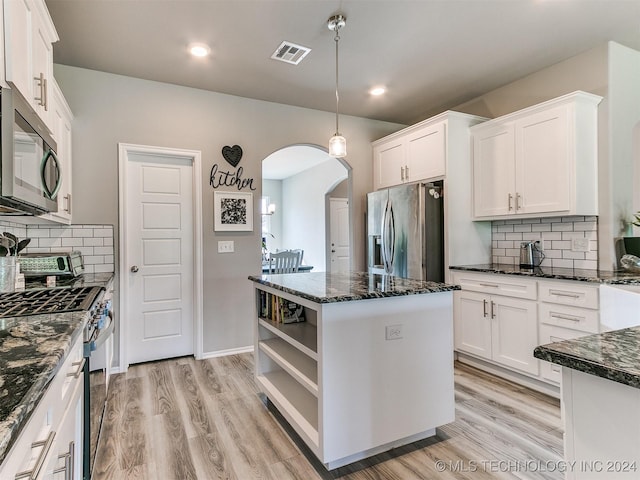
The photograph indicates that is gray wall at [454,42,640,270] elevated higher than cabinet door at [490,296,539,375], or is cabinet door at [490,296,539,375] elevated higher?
gray wall at [454,42,640,270]

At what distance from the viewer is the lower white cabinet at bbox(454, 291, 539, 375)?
106 inches

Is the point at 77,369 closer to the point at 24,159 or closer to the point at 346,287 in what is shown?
the point at 24,159

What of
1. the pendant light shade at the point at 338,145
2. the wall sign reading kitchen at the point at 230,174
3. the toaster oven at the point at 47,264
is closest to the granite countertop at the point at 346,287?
the pendant light shade at the point at 338,145

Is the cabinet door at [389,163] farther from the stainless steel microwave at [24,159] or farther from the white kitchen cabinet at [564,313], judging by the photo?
the stainless steel microwave at [24,159]

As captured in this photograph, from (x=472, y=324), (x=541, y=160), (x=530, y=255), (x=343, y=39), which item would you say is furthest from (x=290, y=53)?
(x=472, y=324)

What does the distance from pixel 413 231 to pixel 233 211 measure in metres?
1.82

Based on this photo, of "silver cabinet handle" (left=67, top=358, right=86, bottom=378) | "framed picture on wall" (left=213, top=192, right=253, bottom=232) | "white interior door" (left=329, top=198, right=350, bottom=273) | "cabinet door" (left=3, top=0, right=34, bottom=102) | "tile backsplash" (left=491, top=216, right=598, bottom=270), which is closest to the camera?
"silver cabinet handle" (left=67, top=358, right=86, bottom=378)

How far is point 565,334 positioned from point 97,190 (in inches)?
153

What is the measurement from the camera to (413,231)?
345 cm

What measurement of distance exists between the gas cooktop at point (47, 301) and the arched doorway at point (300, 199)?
14.4ft

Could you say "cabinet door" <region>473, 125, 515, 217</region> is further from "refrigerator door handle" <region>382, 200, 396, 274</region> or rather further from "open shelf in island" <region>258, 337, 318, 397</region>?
"open shelf in island" <region>258, 337, 318, 397</region>

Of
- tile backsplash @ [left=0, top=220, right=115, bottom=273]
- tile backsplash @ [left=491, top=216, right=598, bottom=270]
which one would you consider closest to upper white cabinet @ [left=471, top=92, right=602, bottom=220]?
tile backsplash @ [left=491, top=216, right=598, bottom=270]

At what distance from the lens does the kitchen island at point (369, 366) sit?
1754mm

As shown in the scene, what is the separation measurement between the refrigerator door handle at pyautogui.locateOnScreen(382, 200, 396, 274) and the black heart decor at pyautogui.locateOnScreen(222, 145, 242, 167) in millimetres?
1630
